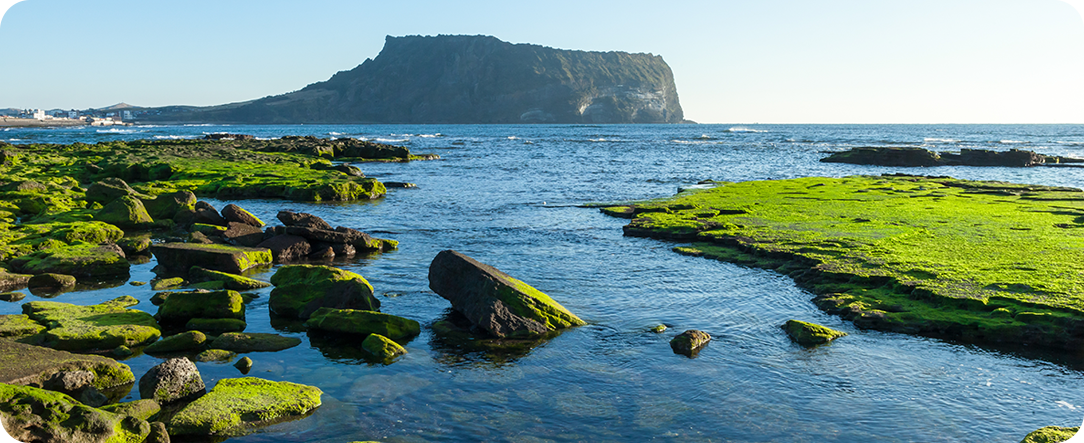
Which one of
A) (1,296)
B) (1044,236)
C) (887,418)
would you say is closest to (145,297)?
(1,296)

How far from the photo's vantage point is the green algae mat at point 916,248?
1331cm

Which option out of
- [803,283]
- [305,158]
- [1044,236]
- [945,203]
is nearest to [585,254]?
[803,283]

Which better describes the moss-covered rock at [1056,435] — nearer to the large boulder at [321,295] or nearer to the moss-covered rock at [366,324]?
the moss-covered rock at [366,324]

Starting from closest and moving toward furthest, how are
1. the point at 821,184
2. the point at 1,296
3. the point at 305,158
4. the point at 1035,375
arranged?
the point at 1035,375
the point at 1,296
the point at 821,184
the point at 305,158

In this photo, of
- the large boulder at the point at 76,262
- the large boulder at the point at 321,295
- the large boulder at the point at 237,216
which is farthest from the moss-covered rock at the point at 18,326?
the large boulder at the point at 237,216

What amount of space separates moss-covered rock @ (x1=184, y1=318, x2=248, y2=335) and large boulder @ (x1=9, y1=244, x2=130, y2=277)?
6181mm

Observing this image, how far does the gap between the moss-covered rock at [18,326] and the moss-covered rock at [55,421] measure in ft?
14.9

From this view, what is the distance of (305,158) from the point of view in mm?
61156

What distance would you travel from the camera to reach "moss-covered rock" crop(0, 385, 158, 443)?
311 inches

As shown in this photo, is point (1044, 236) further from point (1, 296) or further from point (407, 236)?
point (1, 296)

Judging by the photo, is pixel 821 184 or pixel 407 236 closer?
pixel 407 236

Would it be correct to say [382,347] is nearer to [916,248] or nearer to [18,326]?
[18,326]

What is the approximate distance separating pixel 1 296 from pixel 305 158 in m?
47.5

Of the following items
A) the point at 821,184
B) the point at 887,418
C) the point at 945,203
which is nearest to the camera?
the point at 887,418
